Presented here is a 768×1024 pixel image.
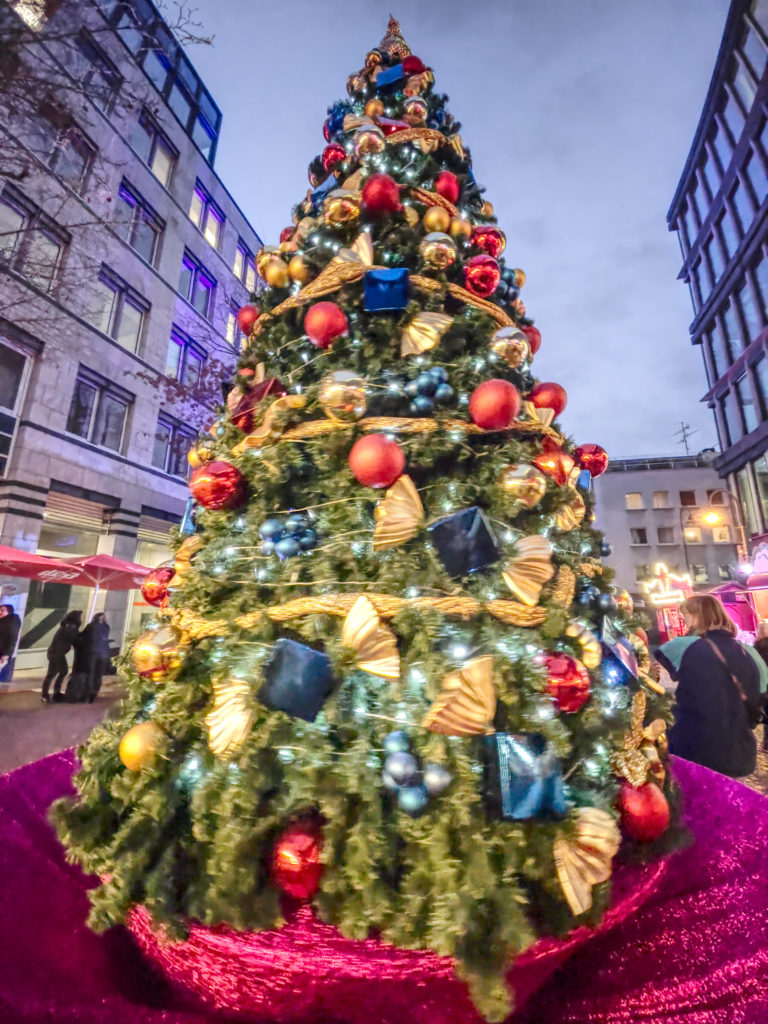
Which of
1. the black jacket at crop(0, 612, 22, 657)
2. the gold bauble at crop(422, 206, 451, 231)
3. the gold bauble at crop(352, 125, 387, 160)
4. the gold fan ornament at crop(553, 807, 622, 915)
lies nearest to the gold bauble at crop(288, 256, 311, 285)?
the gold bauble at crop(422, 206, 451, 231)

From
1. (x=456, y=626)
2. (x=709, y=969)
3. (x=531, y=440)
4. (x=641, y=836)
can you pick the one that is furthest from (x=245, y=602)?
(x=709, y=969)

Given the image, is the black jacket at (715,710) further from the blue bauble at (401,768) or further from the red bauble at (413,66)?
the red bauble at (413,66)

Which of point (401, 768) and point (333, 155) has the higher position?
point (333, 155)

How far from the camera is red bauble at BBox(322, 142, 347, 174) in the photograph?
2256 millimetres

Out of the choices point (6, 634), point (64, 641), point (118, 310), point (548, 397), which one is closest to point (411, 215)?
point (548, 397)

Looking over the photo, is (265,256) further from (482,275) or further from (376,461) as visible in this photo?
(376,461)

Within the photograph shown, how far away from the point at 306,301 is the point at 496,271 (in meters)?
0.70

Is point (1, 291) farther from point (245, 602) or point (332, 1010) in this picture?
point (332, 1010)

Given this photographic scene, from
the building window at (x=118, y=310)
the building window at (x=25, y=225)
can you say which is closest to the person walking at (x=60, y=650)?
the building window at (x=25, y=225)

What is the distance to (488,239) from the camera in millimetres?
1994

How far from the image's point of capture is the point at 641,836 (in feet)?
3.67

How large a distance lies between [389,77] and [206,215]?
52.0 ft

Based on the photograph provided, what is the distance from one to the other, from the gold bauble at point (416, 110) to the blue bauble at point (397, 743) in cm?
262

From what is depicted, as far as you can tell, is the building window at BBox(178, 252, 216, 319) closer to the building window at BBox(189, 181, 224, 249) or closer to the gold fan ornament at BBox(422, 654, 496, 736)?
the building window at BBox(189, 181, 224, 249)
